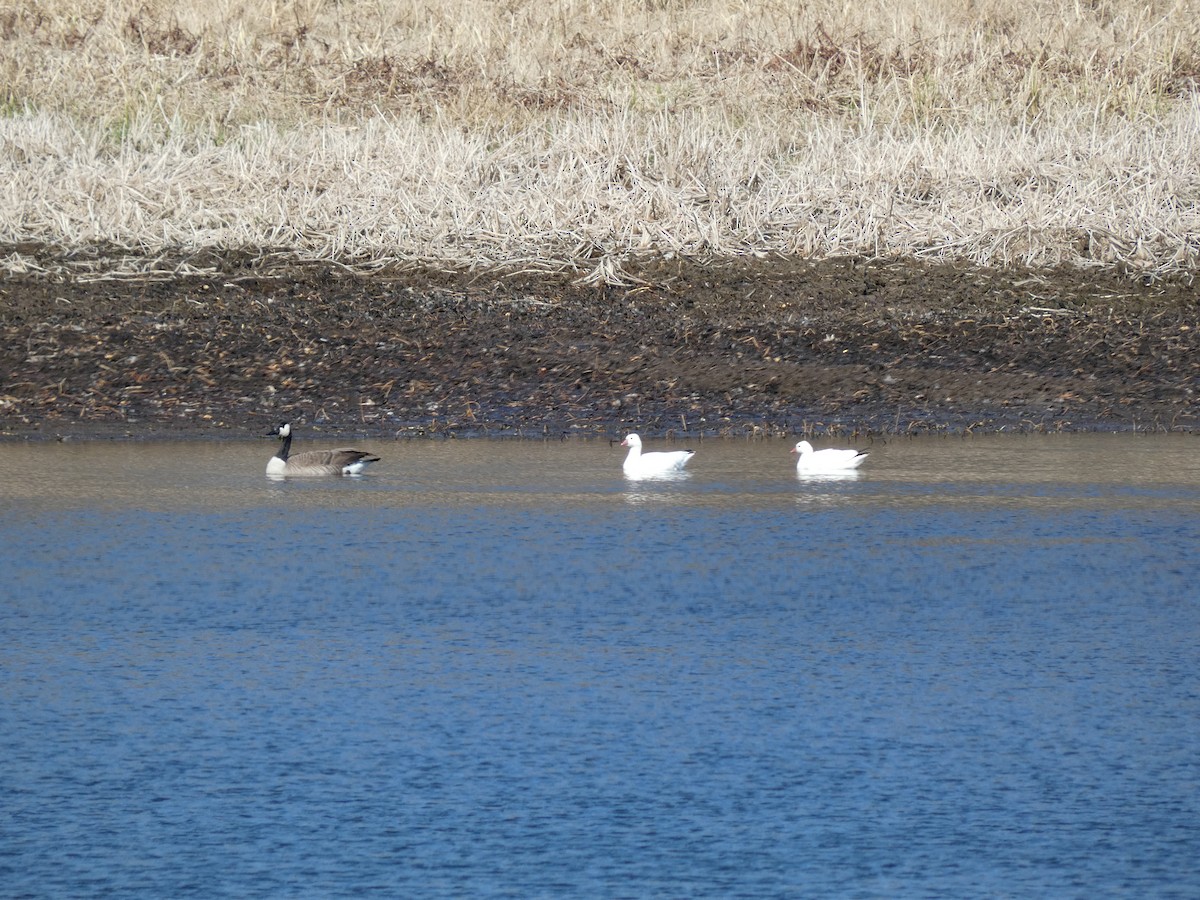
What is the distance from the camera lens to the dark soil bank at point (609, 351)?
16.1 metres

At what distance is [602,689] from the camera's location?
7.48m

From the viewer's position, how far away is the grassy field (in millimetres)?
19406

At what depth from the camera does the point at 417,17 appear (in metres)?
26.9

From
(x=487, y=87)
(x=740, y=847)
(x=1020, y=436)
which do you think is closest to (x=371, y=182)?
(x=487, y=87)

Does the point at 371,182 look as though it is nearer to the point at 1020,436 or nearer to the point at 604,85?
the point at 604,85

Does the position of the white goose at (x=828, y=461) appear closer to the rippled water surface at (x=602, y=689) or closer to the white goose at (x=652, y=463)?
the rippled water surface at (x=602, y=689)

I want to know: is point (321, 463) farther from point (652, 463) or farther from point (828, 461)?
point (828, 461)

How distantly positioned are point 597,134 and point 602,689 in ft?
45.8

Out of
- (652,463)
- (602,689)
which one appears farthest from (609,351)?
(602,689)

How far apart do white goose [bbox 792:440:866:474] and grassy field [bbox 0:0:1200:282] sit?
6.02m

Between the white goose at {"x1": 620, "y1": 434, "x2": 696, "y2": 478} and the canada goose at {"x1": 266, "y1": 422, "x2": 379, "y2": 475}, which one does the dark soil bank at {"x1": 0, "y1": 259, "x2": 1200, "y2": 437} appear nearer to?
the canada goose at {"x1": 266, "y1": 422, "x2": 379, "y2": 475}

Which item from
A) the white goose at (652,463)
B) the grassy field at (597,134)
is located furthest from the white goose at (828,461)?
the grassy field at (597,134)

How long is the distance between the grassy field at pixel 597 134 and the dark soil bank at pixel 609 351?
635 mm

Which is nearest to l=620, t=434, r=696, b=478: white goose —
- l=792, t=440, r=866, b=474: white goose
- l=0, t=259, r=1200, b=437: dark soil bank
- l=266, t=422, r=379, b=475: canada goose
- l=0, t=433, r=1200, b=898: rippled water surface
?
l=0, t=433, r=1200, b=898: rippled water surface
